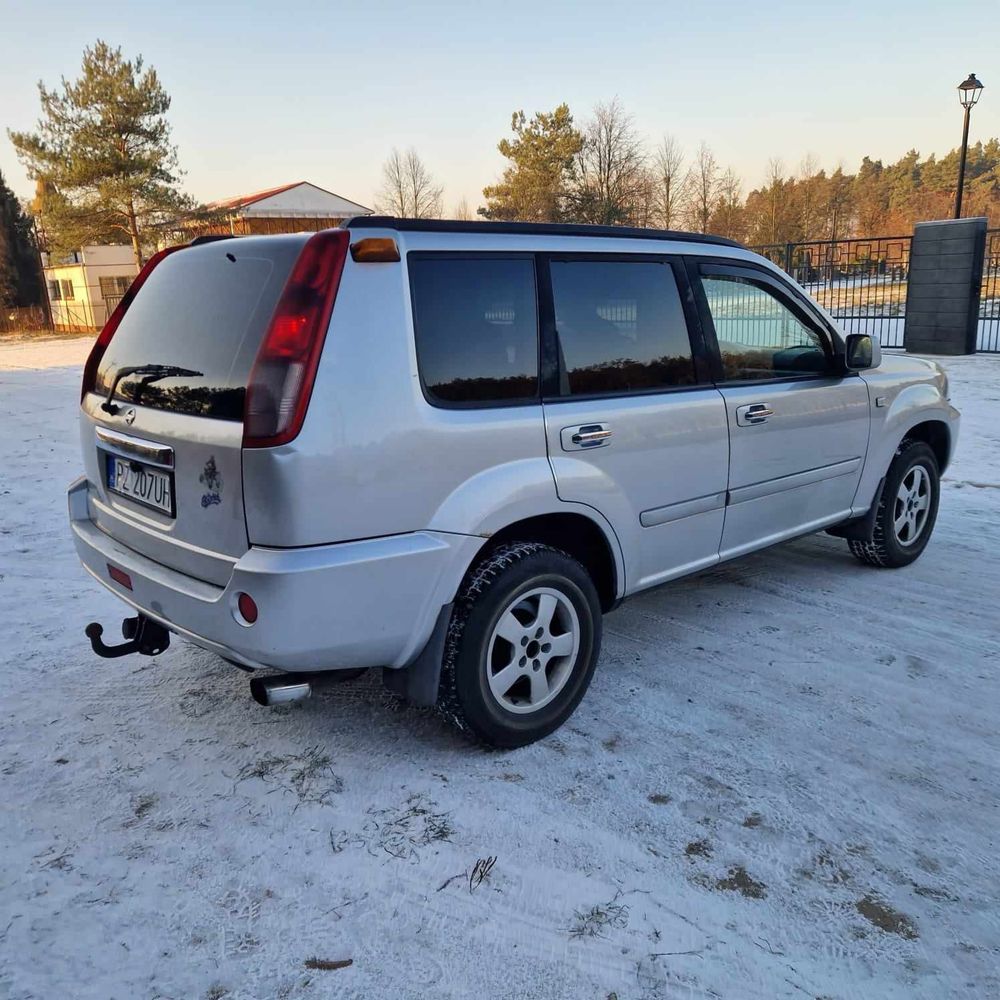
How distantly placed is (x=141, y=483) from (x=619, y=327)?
76.1 inches

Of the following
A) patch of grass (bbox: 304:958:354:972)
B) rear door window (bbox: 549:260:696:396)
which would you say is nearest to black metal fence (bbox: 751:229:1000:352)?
rear door window (bbox: 549:260:696:396)

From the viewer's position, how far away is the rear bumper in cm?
249

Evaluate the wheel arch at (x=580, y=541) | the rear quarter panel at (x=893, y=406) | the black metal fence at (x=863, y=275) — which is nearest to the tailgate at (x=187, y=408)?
the wheel arch at (x=580, y=541)

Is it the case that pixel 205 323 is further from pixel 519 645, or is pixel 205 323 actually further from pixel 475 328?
pixel 519 645

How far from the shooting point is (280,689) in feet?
8.71

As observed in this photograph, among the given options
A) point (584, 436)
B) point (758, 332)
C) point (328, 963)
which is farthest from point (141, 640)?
point (758, 332)

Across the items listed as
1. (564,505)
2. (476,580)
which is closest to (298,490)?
(476,580)

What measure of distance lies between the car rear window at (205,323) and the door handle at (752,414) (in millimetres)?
2124

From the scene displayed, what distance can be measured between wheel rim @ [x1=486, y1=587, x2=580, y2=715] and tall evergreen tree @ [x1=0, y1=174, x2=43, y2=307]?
1863 inches

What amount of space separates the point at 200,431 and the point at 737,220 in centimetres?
4239

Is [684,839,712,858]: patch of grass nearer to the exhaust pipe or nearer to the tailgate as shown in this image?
the exhaust pipe

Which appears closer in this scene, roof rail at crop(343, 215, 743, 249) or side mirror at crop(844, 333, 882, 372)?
roof rail at crop(343, 215, 743, 249)

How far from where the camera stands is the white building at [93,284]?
4303 cm

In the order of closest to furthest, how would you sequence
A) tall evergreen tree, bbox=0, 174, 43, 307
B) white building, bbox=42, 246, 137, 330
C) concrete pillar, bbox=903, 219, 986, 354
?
concrete pillar, bbox=903, 219, 986, 354 < white building, bbox=42, 246, 137, 330 < tall evergreen tree, bbox=0, 174, 43, 307
